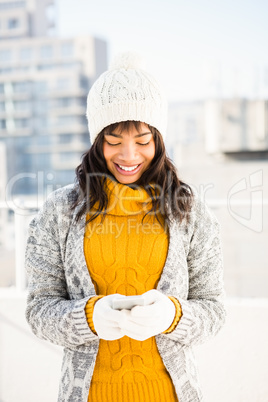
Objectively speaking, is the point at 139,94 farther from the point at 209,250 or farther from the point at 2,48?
the point at 2,48

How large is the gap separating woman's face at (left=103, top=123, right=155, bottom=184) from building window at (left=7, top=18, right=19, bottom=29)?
4637 cm

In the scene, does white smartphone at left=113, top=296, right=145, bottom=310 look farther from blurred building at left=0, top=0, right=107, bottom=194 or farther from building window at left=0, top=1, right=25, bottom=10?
building window at left=0, top=1, right=25, bottom=10

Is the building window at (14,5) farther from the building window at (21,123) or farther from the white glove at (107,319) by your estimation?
the white glove at (107,319)

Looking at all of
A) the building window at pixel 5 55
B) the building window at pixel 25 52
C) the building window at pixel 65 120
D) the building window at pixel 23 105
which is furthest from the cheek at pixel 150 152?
the building window at pixel 25 52

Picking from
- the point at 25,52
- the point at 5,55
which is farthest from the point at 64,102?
the point at 5,55

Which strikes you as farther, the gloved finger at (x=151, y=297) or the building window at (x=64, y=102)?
the building window at (x=64, y=102)

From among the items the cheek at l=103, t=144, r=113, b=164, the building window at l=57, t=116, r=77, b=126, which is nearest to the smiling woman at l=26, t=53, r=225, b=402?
the cheek at l=103, t=144, r=113, b=164

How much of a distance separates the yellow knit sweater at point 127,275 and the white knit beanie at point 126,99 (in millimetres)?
147

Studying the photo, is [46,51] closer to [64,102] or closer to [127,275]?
[64,102]

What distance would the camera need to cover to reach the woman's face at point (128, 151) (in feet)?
3.08

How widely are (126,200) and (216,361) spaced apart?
1111mm

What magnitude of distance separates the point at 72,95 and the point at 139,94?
141ft

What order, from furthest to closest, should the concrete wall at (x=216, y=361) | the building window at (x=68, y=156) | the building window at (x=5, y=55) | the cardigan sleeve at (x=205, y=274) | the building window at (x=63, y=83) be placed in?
the building window at (x=63, y=83) → the building window at (x=5, y=55) → the building window at (x=68, y=156) → the concrete wall at (x=216, y=361) → the cardigan sleeve at (x=205, y=274)

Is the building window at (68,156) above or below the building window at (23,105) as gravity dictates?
below
